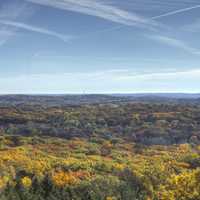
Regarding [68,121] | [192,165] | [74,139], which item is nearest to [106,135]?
[74,139]

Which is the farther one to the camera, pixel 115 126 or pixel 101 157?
pixel 115 126

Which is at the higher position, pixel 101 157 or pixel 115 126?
pixel 115 126

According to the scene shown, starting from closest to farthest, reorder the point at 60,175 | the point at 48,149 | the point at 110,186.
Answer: the point at 110,186
the point at 60,175
the point at 48,149

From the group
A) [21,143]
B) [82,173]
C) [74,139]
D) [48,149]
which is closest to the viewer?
[82,173]

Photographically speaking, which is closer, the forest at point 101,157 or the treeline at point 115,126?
the forest at point 101,157

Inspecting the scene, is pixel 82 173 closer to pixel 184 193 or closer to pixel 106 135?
pixel 184 193

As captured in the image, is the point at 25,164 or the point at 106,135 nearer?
the point at 25,164

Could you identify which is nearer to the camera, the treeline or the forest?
the forest

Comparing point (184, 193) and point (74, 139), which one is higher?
point (184, 193)
